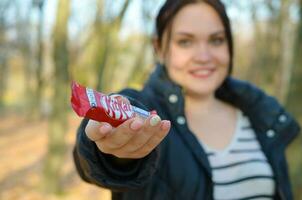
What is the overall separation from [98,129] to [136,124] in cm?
10

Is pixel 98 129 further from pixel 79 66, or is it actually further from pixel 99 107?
pixel 79 66

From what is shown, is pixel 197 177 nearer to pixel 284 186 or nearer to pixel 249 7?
pixel 284 186

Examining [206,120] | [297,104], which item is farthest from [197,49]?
[297,104]

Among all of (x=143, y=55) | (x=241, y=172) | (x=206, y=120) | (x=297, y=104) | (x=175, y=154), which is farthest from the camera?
(x=143, y=55)

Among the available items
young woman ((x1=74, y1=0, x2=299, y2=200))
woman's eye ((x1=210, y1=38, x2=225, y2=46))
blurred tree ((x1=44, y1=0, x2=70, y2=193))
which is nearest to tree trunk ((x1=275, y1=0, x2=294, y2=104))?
blurred tree ((x1=44, y1=0, x2=70, y2=193))

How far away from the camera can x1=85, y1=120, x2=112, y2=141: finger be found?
121 cm

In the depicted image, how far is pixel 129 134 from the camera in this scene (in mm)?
1259

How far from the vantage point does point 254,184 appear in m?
2.03

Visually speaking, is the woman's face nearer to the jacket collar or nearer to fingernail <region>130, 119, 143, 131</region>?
the jacket collar

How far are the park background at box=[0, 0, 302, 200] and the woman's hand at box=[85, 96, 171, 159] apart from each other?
3.16m

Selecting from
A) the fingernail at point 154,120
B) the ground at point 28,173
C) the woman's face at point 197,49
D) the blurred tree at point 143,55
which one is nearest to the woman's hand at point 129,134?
the fingernail at point 154,120

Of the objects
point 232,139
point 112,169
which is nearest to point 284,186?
point 232,139

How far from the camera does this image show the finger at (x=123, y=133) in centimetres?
122

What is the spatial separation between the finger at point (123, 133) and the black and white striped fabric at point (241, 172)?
743 millimetres
